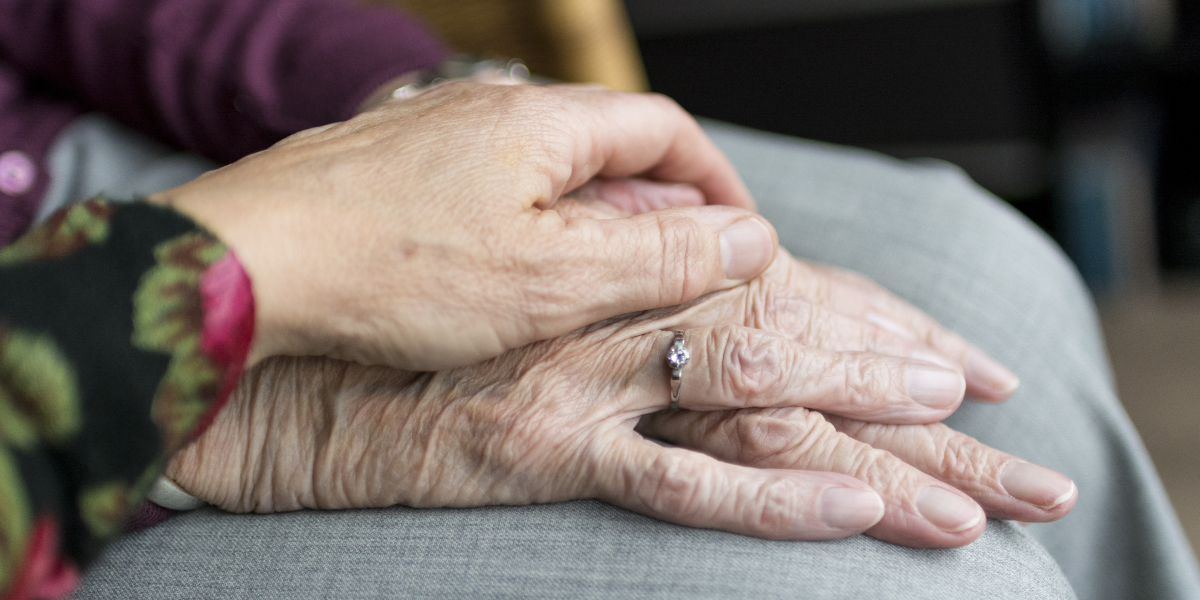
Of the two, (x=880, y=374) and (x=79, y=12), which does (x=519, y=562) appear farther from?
(x=79, y=12)

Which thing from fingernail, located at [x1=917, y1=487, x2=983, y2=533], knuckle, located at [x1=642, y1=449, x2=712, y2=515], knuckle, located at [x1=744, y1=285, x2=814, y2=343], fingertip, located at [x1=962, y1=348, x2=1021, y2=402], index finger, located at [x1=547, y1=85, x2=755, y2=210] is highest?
index finger, located at [x1=547, y1=85, x2=755, y2=210]

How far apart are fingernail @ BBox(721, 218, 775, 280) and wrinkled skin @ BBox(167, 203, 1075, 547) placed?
0.06 m

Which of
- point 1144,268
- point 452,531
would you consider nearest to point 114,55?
point 452,531

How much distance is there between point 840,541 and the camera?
1.92ft

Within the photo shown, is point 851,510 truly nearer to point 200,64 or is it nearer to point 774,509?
point 774,509

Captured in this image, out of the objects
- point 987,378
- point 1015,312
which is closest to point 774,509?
point 987,378

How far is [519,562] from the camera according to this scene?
58 cm

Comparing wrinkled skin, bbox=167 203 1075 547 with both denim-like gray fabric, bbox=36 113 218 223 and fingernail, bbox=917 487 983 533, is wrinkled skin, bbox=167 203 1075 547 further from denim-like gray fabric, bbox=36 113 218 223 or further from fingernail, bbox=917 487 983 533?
denim-like gray fabric, bbox=36 113 218 223

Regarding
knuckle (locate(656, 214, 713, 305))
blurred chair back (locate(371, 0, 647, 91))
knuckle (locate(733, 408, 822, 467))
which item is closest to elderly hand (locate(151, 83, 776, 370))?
knuckle (locate(656, 214, 713, 305))

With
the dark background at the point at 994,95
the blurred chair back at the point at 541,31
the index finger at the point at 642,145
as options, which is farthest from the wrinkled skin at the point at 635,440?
the dark background at the point at 994,95

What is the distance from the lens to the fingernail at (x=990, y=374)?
2.42 feet

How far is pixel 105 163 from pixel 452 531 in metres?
0.60

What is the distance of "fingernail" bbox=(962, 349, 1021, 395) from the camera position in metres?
0.74

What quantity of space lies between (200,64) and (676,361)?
62 centimetres
